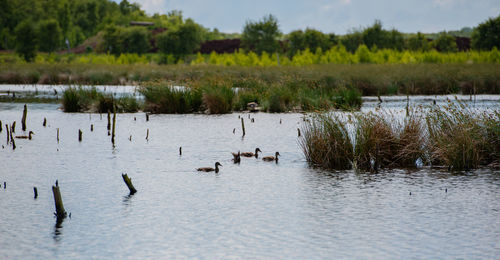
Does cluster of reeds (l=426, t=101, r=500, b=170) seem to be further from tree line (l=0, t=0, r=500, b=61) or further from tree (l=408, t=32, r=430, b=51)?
tree (l=408, t=32, r=430, b=51)

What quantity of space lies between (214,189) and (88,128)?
32.9ft

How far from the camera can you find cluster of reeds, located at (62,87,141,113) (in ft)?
81.7

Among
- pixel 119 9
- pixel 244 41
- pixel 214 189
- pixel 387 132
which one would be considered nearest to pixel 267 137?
pixel 387 132

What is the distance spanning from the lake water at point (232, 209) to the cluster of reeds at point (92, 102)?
9638mm

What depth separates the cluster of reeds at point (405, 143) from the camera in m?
12.0

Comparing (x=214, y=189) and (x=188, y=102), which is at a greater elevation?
(x=188, y=102)

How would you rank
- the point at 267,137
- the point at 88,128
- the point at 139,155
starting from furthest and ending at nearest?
the point at 88,128
the point at 267,137
the point at 139,155

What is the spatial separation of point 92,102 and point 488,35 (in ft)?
197

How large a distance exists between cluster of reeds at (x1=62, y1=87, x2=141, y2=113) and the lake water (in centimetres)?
964

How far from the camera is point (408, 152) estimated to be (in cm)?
1237

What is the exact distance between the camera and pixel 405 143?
12484 millimetres

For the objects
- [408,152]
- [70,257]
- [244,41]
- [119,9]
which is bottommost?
[70,257]

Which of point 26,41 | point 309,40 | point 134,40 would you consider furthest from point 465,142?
point 134,40

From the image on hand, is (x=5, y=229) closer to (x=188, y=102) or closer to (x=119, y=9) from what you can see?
(x=188, y=102)
